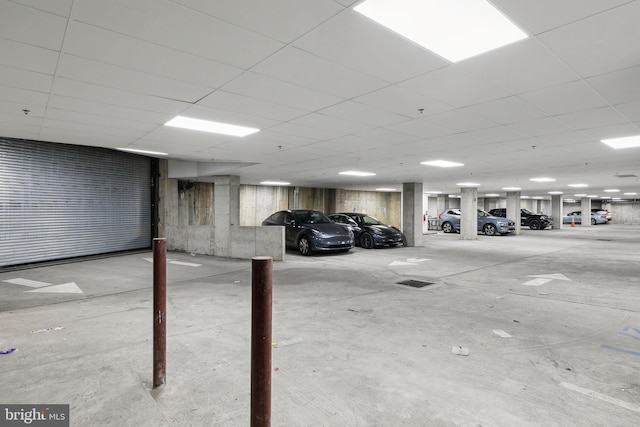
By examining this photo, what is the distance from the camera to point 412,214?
43.8 feet

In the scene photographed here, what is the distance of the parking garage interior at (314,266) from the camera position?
7.40 ft

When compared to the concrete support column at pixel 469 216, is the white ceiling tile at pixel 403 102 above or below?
above

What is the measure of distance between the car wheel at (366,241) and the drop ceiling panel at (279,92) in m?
8.22

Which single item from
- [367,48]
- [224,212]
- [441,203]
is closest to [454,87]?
[367,48]

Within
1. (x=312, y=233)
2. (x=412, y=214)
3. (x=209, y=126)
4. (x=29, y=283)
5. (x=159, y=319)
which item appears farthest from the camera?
(x=412, y=214)

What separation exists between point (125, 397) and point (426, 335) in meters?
2.75

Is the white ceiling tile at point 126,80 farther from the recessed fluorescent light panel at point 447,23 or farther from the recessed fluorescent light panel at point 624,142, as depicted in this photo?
the recessed fluorescent light panel at point 624,142

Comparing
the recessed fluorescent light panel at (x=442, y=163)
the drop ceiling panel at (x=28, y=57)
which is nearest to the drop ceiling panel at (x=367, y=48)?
the drop ceiling panel at (x=28, y=57)

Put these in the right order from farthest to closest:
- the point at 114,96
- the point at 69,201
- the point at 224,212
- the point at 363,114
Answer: the point at 224,212, the point at 69,201, the point at 363,114, the point at 114,96

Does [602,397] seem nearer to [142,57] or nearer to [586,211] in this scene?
[142,57]

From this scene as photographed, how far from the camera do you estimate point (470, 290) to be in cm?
562

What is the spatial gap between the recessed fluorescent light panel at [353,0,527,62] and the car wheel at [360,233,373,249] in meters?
9.51

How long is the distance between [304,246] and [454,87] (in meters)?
7.32

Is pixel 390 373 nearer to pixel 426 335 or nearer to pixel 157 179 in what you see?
pixel 426 335
